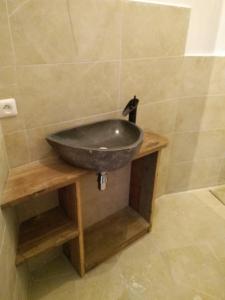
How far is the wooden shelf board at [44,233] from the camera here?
3.53 feet

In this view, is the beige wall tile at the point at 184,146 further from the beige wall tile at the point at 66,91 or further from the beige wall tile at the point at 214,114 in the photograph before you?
the beige wall tile at the point at 66,91

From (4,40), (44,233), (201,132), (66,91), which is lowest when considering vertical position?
(44,233)

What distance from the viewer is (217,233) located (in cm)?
168

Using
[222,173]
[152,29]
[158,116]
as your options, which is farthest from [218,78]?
[222,173]

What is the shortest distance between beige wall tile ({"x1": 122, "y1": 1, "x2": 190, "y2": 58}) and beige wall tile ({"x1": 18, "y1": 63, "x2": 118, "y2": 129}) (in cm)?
18

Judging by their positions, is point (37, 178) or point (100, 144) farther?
point (100, 144)

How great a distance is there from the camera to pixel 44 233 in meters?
1.17

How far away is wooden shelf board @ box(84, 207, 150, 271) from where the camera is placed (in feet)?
4.74

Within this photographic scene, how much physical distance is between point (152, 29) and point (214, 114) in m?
0.90

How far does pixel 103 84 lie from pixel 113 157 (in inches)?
19.4

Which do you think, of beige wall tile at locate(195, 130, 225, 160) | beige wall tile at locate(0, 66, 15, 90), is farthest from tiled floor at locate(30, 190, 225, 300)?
beige wall tile at locate(0, 66, 15, 90)

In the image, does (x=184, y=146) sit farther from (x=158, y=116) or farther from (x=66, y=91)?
(x=66, y=91)

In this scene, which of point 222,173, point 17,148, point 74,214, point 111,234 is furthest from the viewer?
point 222,173

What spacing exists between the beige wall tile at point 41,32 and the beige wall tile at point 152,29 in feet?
1.17
